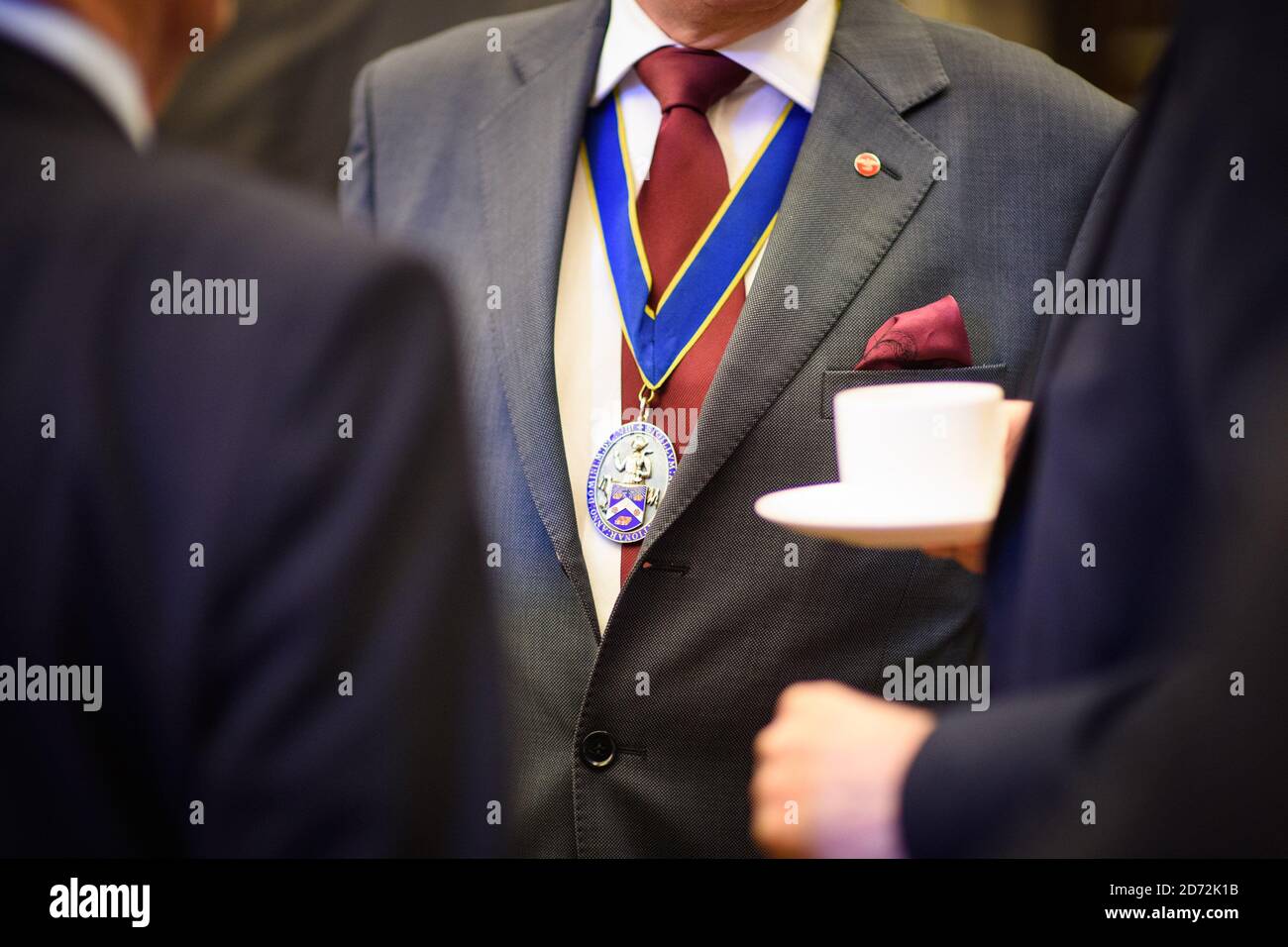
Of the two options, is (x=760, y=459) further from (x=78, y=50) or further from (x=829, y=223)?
(x=78, y=50)

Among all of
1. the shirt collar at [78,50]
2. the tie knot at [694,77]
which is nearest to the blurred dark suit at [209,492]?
the shirt collar at [78,50]

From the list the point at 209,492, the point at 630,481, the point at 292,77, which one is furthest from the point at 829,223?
the point at 209,492

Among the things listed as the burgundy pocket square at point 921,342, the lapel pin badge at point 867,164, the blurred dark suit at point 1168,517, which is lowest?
the blurred dark suit at point 1168,517

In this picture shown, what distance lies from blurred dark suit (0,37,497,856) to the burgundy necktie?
49 centimetres

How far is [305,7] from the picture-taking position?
1.26 meters

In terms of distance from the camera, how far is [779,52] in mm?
1304

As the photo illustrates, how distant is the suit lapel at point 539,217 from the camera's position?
3.95ft

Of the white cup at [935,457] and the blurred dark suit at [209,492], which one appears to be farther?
the white cup at [935,457]

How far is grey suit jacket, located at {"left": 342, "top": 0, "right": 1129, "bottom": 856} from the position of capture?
3.91 feet

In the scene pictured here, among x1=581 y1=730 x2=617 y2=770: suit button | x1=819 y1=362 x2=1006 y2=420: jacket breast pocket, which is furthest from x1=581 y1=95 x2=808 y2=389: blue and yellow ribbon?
x1=581 y1=730 x2=617 y2=770: suit button

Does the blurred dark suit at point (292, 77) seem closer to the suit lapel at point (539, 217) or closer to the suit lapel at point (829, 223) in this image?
the suit lapel at point (539, 217)

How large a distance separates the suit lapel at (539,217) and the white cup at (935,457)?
34 centimetres
